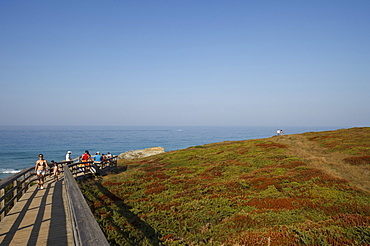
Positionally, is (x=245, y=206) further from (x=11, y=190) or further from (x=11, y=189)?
(x=11, y=189)

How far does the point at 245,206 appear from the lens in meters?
13.7

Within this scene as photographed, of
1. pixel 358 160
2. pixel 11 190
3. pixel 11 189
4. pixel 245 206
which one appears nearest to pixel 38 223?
pixel 11 190

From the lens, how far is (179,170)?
26.9m

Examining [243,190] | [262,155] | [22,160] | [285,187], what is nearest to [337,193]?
[285,187]

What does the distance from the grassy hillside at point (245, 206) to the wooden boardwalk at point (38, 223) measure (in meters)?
2.23

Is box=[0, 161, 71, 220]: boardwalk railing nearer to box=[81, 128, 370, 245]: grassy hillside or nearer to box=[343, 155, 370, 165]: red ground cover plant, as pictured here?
box=[81, 128, 370, 245]: grassy hillside

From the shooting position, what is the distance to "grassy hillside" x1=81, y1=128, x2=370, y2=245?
9.67m

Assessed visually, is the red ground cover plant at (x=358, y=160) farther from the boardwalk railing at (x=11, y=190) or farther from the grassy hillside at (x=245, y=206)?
the boardwalk railing at (x=11, y=190)

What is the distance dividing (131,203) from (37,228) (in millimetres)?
7540

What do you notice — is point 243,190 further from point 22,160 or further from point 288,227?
point 22,160

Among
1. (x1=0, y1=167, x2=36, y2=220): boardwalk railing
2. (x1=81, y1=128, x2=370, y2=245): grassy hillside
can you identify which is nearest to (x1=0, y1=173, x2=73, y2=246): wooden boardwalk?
(x1=0, y1=167, x2=36, y2=220): boardwalk railing

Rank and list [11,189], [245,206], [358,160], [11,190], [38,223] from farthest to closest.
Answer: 1. [358,160]
2. [245,206]
3. [11,189]
4. [11,190]
5. [38,223]

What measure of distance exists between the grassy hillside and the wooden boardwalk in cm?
223

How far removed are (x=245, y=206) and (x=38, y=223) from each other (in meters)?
10.3
